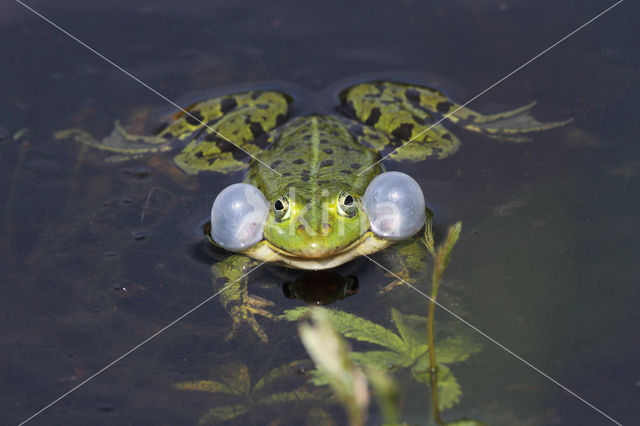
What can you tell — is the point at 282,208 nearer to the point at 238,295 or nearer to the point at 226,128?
the point at 238,295

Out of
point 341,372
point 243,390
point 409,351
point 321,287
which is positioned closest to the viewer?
point 341,372

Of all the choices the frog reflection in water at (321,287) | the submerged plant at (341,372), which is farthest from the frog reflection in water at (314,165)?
the submerged plant at (341,372)

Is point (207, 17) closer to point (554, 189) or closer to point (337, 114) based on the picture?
point (337, 114)

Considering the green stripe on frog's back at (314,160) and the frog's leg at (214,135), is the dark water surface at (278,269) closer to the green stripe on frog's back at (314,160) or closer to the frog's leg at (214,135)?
the frog's leg at (214,135)

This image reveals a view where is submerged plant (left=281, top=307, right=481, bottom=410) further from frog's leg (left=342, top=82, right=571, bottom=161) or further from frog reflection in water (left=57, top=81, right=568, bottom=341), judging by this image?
frog's leg (left=342, top=82, right=571, bottom=161)

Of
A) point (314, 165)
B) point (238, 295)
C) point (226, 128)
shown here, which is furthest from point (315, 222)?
point (226, 128)

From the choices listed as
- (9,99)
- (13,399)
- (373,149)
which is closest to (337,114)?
(373,149)
